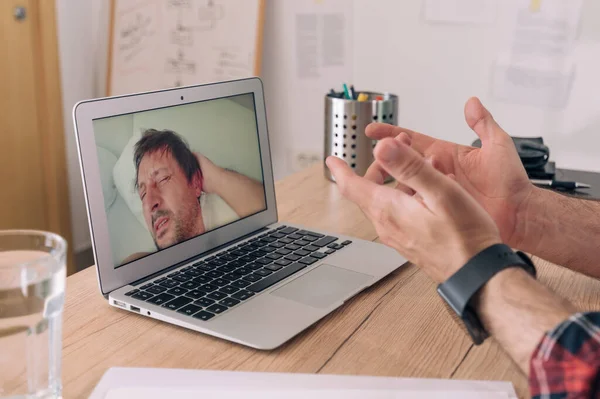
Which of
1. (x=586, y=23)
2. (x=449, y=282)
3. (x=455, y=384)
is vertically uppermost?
(x=586, y=23)

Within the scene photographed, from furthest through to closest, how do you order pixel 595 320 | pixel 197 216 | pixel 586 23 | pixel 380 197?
pixel 586 23
pixel 197 216
pixel 380 197
pixel 595 320

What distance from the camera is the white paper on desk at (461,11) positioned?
178cm

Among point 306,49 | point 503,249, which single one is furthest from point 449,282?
point 306,49

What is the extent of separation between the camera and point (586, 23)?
5.50 ft

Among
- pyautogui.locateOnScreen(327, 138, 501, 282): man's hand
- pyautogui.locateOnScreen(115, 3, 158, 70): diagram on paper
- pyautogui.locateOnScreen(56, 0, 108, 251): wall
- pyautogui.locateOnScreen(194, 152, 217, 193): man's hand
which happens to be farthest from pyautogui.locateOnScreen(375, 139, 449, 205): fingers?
pyautogui.locateOnScreen(56, 0, 108, 251): wall

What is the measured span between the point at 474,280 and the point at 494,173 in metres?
0.36

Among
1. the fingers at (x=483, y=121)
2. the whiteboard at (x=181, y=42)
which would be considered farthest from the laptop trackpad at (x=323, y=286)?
the whiteboard at (x=181, y=42)

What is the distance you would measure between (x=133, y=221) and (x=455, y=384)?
1.54ft

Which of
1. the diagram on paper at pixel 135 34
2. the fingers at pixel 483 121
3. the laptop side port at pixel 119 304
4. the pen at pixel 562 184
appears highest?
A: the diagram on paper at pixel 135 34

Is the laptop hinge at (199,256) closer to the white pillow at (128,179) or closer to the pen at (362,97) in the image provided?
the white pillow at (128,179)

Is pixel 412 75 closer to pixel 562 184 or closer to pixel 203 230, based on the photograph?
pixel 562 184

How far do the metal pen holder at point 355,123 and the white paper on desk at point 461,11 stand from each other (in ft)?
1.38

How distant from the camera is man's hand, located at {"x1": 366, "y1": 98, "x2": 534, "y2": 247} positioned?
0.99 meters

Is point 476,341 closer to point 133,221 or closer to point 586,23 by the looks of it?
point 133,221
